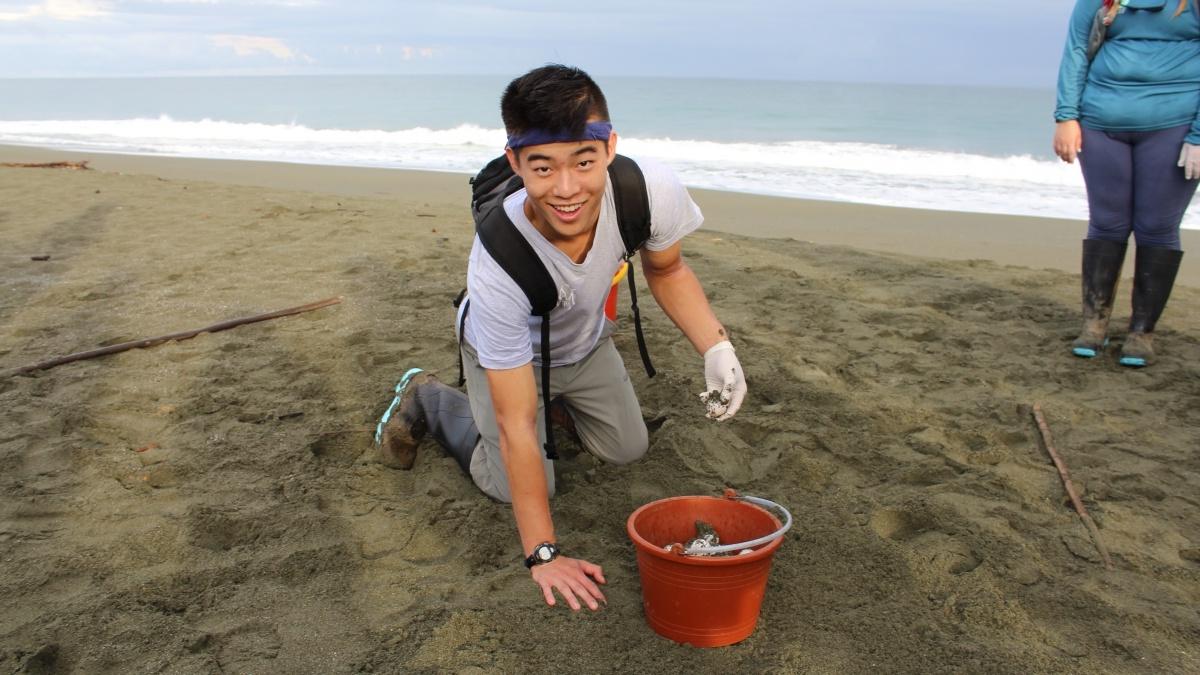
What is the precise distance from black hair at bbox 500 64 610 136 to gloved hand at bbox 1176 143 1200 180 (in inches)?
104

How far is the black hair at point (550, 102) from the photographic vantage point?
2.10 metres

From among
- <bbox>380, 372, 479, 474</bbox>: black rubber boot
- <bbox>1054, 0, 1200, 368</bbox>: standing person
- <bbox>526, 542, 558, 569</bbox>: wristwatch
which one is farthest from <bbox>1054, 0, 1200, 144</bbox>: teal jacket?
<bbox>526, 542, 558, 569</bbox>: wristwatch

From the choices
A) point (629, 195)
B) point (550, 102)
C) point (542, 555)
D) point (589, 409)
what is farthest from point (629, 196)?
point (542, 555)

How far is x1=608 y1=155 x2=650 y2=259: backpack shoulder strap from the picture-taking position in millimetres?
2398

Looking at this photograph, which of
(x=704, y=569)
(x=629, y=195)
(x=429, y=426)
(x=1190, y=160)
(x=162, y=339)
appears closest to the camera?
(x=704, y=569)

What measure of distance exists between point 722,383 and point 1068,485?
1.21m

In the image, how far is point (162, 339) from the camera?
4020mm

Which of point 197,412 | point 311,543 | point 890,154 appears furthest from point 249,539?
point 890,154

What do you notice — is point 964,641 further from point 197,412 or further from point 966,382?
point 197,412

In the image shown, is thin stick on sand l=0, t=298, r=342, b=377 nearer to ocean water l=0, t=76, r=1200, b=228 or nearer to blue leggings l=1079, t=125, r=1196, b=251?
blue leggings l=1079, t=125, r=1196, b=251

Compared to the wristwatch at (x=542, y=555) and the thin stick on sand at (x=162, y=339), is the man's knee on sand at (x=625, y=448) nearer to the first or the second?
the wristwatch at (x=542, y=555)

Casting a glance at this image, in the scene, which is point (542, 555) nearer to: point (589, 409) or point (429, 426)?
point (589, 409)

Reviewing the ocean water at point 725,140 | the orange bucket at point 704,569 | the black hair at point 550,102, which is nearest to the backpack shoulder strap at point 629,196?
the black hair at point 550,102

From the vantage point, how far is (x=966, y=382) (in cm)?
368
